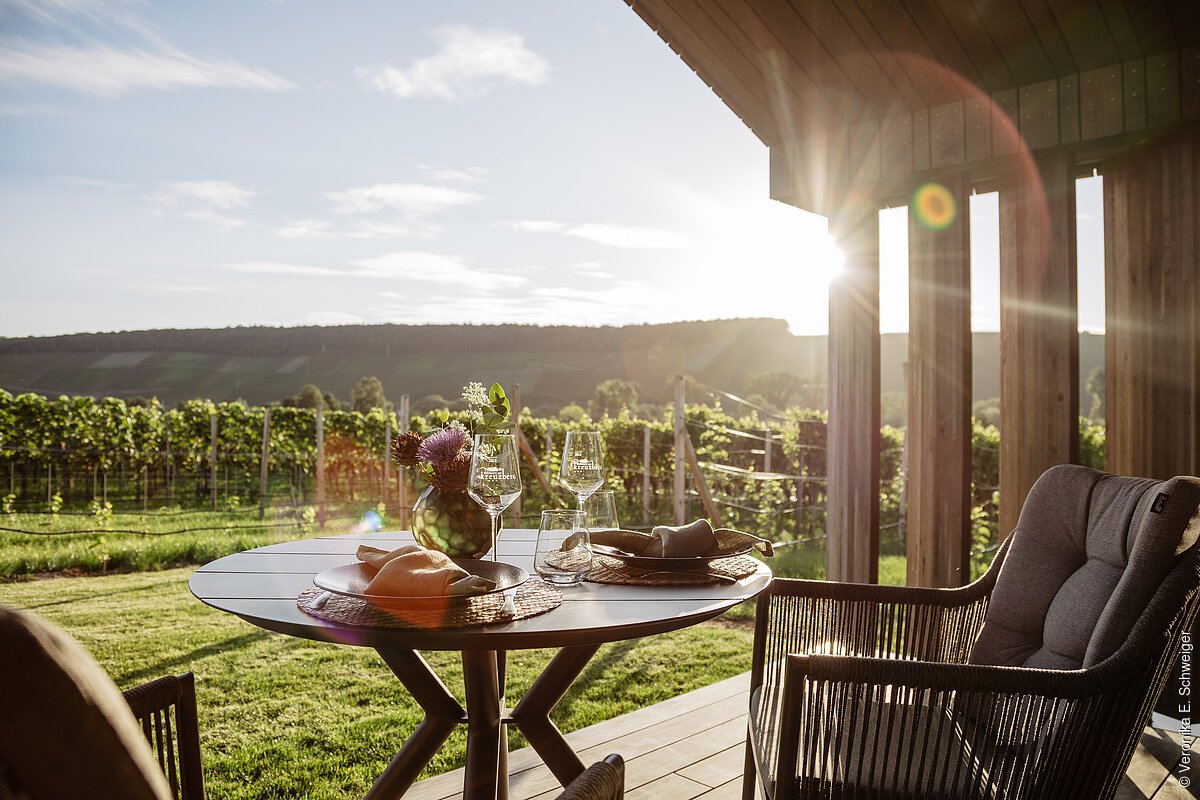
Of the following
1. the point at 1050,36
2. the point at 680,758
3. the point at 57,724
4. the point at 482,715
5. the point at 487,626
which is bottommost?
the point at 680,758

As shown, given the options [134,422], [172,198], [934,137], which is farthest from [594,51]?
[172,198]

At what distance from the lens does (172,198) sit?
15.7 m

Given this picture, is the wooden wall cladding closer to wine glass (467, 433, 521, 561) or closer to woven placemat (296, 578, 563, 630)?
wine glass (467, 433, 521, 561)

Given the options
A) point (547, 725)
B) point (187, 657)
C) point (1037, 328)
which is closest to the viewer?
point (547, 725)

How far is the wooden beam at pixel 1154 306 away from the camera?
2.62 meters

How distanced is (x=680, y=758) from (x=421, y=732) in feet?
2.96

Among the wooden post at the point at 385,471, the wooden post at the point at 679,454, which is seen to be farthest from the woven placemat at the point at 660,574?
the wooden post at the point at 385,471

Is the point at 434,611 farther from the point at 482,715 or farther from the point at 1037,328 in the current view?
the point at 1037,328

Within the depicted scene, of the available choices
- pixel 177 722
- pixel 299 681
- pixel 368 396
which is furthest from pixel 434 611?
pixel 368 396

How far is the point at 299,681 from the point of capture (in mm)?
3682

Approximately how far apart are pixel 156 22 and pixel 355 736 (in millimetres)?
10583

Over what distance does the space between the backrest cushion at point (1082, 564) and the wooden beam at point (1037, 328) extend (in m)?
1.15

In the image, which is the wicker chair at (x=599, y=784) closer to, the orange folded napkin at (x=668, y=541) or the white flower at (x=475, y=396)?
the orange folded napkin at (x=668, y=541)

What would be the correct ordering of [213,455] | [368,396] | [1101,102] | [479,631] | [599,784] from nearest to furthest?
[599,784]
[479,631]
[1101,102]
[213,455]
[368,396]
